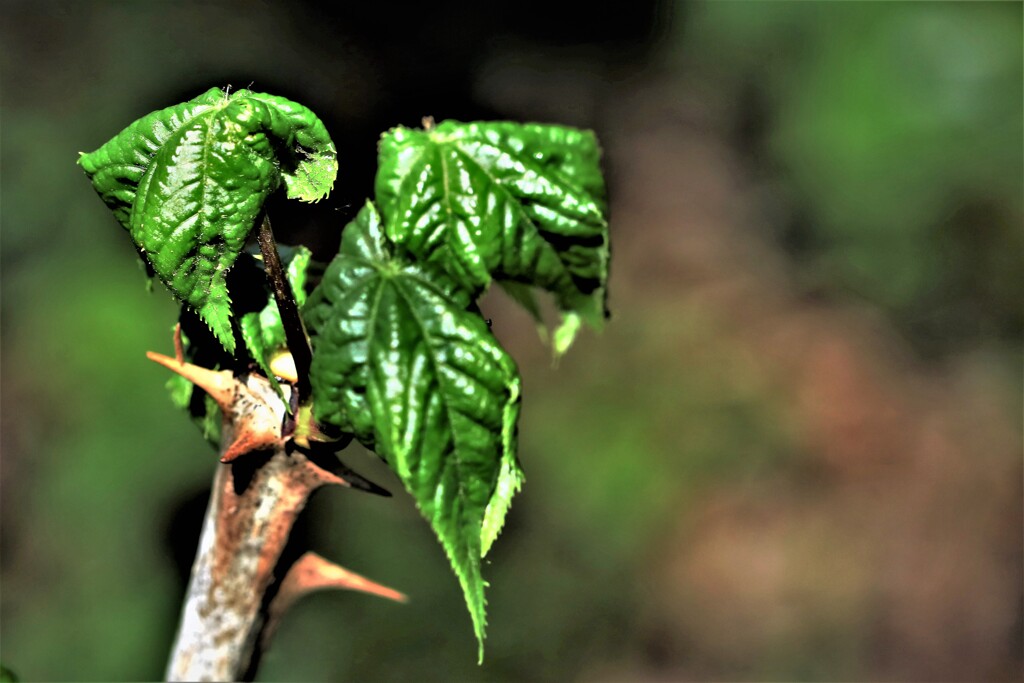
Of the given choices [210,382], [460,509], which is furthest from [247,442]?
[460,509]

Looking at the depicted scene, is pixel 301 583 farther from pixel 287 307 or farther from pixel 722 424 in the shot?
pixel 722 424

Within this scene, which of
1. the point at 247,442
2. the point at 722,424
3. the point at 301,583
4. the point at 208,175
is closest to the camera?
the point at 208,175

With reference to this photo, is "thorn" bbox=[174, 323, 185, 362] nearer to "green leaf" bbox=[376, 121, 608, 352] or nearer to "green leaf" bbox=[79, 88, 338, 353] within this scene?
"green leaf" bbox=[79, 88, 338, 353]

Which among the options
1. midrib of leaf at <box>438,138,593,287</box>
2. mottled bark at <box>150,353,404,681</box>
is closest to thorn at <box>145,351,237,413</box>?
mottled bark at <box>150,353,404,681</box>

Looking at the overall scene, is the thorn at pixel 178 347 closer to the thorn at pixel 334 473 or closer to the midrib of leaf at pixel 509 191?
the thorn at pixel 334 473

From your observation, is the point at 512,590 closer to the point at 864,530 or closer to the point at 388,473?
the point at 388,473

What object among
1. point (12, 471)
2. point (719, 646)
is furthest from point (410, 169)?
point (719, 646)

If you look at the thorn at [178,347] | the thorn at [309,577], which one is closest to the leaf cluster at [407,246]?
the thorn at [178,347]
